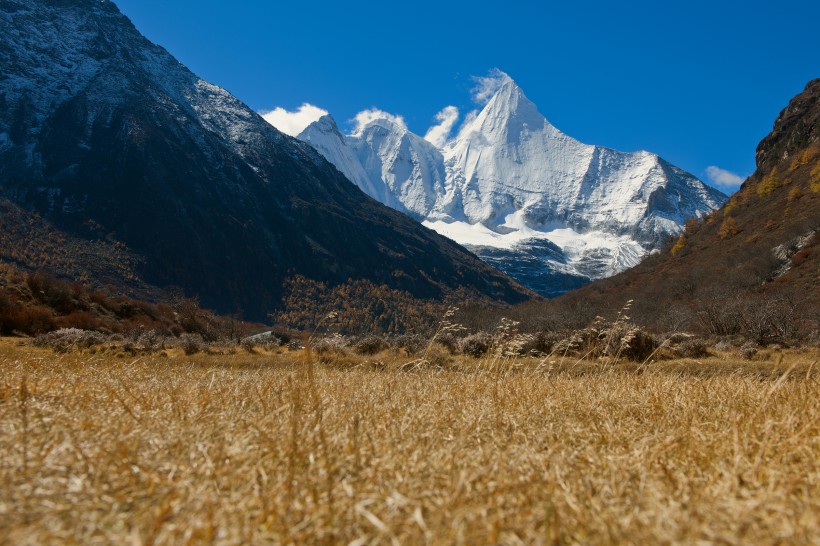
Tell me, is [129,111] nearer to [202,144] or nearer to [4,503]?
[202,144]

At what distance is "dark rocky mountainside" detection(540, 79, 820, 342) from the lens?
30239 mm

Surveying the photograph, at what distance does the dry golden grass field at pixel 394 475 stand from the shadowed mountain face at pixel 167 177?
321 ft

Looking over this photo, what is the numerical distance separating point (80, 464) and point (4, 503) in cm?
58

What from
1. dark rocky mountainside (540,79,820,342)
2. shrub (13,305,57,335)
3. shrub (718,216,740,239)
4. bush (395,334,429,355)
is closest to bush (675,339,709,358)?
dark rocky mountainside (540,79,820,342)

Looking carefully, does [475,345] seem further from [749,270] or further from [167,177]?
[167,177]

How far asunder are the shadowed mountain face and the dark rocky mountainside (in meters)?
70.0

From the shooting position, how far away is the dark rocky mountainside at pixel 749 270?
30239mm

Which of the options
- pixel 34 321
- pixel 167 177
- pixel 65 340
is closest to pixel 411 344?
pixel 65 340

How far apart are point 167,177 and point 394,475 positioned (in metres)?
126

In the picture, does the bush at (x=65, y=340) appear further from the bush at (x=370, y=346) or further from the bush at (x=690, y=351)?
the bush at (x=690, y=351)

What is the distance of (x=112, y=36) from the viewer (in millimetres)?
145125

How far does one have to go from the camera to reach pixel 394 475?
2.46m

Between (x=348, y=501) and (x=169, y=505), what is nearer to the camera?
(x=169, y=505)

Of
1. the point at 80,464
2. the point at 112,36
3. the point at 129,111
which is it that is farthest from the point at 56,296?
the point at 112,36
